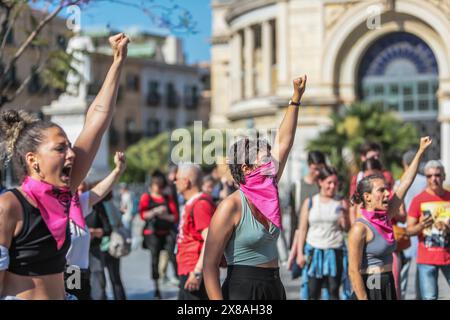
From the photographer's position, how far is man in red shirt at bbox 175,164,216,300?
7.36m

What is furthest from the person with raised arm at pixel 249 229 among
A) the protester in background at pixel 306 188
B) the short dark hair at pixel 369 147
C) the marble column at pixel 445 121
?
the marble column at pixel 445 121

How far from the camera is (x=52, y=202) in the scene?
→ 12.8ft

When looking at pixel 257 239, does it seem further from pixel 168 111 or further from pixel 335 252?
pixel 168 111

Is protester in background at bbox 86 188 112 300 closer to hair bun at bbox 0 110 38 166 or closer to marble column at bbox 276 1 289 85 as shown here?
hair bun at bbox 0 110 38 166

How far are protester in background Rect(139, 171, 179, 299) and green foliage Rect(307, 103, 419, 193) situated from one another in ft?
54.2

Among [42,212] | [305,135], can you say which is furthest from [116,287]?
[305,135]

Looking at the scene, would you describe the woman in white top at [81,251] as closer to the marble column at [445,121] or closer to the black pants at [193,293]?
the black pants at [193,293]

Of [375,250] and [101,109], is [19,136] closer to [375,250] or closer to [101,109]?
[101,109]

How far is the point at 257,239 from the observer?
16.0ft

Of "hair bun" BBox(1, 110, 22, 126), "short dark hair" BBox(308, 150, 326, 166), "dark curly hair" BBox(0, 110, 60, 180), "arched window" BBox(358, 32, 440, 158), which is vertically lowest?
"short dark hair" BBox(308, 150, 326, 166)

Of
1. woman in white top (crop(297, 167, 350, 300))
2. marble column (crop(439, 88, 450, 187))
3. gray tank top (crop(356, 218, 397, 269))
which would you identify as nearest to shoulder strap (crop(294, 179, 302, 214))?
woman in white top (crop(297, 167, 350, 300))

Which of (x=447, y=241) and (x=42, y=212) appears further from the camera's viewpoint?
(x=447, y=241)
